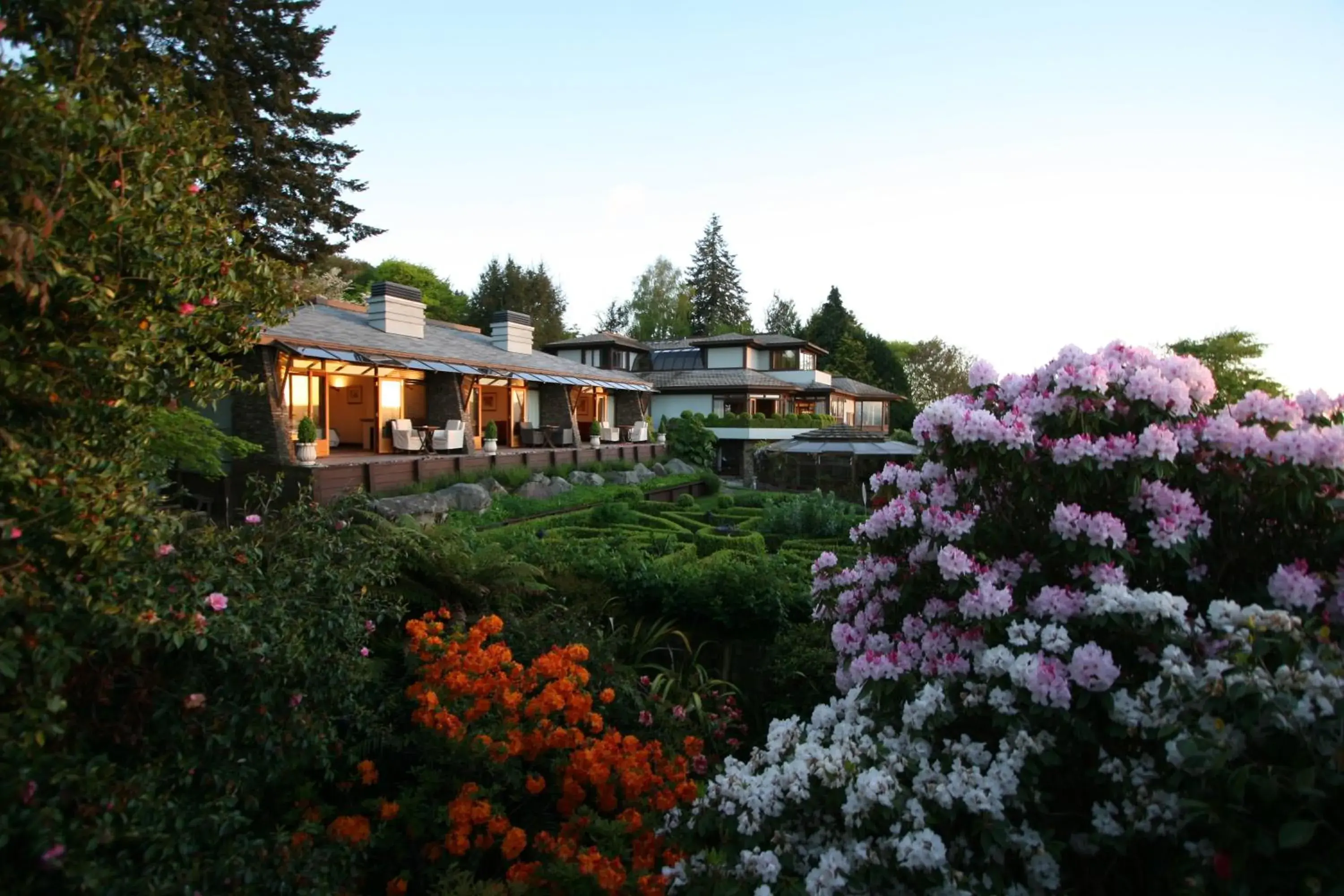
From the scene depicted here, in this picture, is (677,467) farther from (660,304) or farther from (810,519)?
(660,304)

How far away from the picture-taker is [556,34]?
12555 millimetres

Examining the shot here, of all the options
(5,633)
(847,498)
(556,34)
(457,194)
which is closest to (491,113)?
(556,34)

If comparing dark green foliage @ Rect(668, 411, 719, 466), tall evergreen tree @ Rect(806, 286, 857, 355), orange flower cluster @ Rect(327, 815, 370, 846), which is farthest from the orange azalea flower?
tall evergreen tree @ Rect(806, 286, 857, 355)

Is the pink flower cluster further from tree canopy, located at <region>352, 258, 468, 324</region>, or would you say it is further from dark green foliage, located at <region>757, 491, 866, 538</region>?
tree canopy, located at <region>352, 258, 468, 324</region>

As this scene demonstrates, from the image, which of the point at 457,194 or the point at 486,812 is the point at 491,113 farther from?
the point at 486,812

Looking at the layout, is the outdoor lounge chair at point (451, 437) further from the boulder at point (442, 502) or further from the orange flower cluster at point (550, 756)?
the orange flower cluster at point (550, 756)

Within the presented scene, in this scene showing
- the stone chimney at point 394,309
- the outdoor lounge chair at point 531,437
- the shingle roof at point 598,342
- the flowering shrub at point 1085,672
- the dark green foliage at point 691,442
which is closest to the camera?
the flowering shrub at point 1085,672

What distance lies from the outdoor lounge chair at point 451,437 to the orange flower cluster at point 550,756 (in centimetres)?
1708

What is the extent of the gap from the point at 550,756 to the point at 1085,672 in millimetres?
2652

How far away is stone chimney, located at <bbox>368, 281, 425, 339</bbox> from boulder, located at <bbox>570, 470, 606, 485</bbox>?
666 cm

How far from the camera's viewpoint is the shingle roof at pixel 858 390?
4212cm

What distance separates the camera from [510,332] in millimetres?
28391

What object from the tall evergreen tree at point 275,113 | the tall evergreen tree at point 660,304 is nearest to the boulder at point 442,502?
the tall evergreen tree at point 275,113

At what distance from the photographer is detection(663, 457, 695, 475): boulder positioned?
91.5 ft
